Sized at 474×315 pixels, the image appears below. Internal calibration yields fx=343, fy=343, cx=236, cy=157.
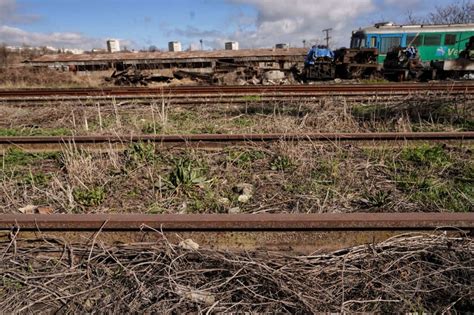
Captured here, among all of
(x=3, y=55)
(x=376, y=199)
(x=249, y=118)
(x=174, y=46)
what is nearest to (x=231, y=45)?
(x=174, y=46)

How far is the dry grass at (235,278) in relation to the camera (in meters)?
2.27

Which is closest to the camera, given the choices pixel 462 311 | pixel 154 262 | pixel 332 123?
pixel 462 311

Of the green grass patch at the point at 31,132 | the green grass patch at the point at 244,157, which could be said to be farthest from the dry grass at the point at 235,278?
the green grass patch at the point at 31,132

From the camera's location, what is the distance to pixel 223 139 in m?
5.46

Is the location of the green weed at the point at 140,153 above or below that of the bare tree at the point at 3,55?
below

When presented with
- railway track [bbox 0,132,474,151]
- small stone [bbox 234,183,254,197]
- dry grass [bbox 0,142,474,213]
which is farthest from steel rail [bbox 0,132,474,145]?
small stone [bbox 234,183,254,197]

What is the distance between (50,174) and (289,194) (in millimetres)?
3183

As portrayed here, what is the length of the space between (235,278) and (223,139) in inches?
126

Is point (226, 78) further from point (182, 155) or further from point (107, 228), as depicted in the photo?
point (107, 228)

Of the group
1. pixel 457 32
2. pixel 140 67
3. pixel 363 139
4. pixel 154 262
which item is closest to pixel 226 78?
pixel 140 67

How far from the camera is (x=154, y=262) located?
8.48ft

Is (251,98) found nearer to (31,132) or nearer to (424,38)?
(31,132)

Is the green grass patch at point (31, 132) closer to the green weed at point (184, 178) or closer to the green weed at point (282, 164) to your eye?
the green weed at point (184, 178)

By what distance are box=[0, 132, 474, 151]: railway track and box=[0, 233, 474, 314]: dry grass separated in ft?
8.87
